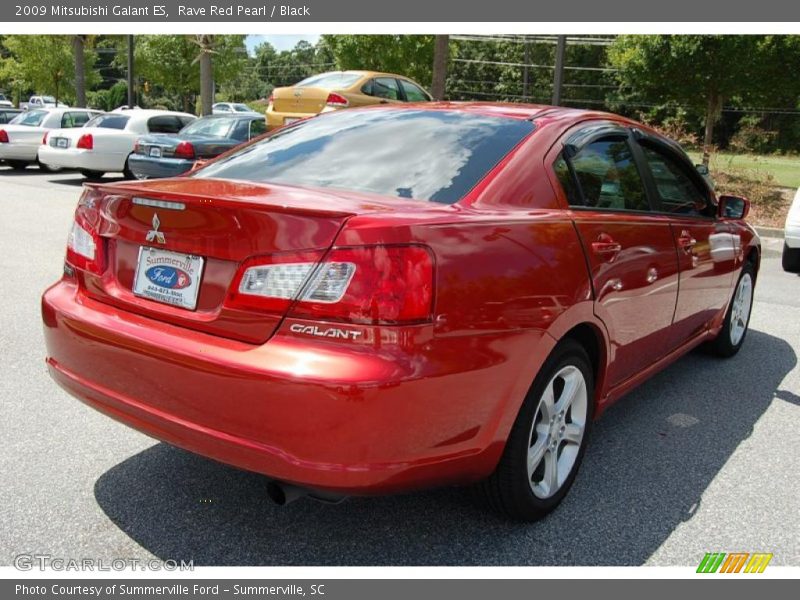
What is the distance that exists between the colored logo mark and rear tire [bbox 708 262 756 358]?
2.54 metres

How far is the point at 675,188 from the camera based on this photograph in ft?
13.7

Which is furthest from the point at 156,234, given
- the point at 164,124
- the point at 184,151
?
the point at 164,124

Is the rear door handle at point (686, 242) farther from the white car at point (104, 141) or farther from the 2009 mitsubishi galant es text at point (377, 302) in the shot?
the white car at point (104, 141)

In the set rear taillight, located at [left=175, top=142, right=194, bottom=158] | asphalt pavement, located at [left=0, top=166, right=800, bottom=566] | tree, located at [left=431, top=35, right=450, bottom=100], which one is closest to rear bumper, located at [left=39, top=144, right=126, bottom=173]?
rear taillight, located at [left=175, top=142, right=194, bottom=158]

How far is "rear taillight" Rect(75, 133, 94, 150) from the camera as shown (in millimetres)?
15070

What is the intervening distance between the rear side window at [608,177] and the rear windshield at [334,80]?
36.3 ft

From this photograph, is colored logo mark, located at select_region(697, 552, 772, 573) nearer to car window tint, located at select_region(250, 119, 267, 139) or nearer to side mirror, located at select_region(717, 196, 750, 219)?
side mirror, located at select_region(717, 196, 750, 219)

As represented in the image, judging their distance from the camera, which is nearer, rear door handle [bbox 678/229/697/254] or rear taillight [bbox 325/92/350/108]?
rear door handle [bbox 678/229/697/254]

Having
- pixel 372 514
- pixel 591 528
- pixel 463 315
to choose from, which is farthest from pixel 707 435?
pixel 463 315

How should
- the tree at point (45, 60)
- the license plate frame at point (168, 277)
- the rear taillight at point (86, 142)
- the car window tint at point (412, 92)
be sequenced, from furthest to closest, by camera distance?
the tree at point (45, 60), the car window tint at point (412, 92), the rear taillight at point (86, 142), the license plate frame at point (168, 277)

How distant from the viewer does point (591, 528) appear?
2.91 meters

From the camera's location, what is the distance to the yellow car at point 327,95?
45.1 ft

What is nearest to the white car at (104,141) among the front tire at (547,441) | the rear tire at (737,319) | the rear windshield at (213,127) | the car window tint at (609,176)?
the rear windshield at (213,127)

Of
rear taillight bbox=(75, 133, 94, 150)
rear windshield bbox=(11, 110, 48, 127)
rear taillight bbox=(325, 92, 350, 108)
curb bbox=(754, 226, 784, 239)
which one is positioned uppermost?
rear taillight bbox=(325, 92, 350, 108)
